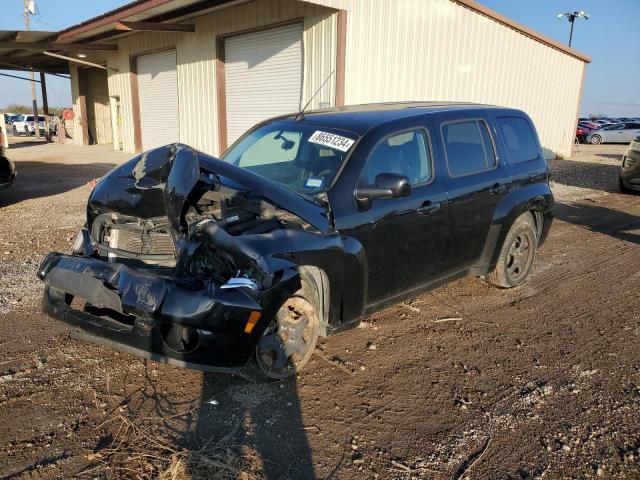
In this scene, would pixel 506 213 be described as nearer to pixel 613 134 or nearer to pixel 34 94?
pixel 613 134

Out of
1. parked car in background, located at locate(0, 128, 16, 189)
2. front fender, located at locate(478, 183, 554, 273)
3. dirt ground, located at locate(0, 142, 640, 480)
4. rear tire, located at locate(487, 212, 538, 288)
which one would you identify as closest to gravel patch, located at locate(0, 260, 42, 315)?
dirt ground, located at locate(0, 142, 640, 480)

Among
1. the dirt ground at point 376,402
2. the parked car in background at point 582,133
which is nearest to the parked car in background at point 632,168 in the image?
the dirt ground at point 376,402

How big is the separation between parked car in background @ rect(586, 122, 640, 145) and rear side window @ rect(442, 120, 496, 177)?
108 ft

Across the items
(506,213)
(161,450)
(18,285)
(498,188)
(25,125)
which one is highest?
(498,188)

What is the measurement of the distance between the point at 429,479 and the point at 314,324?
125 centimetres

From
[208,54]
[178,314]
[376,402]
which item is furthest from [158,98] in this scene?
[376,402]

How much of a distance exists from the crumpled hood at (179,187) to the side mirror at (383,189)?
0.33 metres

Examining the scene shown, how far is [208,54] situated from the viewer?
47.8 feet

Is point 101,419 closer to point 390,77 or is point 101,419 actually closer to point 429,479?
point 429,479

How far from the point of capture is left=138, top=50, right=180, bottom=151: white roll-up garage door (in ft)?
57.0

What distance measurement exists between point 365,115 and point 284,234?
5.15 feet

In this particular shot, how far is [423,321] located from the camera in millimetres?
4574

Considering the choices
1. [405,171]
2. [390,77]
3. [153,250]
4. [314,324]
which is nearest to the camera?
[314,324]

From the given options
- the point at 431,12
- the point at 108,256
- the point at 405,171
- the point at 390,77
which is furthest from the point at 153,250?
the point at 431,12
